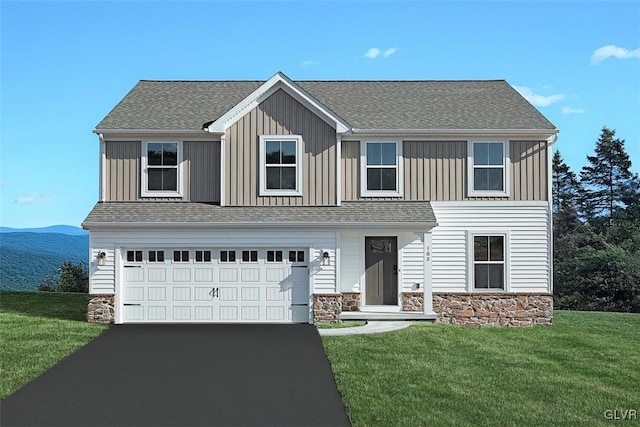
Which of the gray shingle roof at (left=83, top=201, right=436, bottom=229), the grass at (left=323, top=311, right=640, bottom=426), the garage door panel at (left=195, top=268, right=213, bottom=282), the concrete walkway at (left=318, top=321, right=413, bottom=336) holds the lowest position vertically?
the grass at (left=323, top=311, right=640, bottom=426)

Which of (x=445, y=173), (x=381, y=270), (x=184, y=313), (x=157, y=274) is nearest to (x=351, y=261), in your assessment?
(x=381, y=270)

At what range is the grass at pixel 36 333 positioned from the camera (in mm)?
12984

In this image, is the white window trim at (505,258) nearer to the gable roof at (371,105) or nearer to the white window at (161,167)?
the gable roof at (371,105)

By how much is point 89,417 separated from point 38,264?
4370cm

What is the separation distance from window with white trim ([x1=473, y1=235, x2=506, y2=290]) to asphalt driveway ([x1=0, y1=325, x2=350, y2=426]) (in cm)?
641

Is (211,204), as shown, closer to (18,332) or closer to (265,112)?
(265,112)

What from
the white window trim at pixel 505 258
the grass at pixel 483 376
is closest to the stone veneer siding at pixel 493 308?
the white window trim at pixel 505 258

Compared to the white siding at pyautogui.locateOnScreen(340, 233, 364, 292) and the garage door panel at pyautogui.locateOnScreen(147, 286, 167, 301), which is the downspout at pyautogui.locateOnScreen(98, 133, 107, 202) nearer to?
the garage door panel at pyautogui.locateOnScreen(147, 286, 167, 301)

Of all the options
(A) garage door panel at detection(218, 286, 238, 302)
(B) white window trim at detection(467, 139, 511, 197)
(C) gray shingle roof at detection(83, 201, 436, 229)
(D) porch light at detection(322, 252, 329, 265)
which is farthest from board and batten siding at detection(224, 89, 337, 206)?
(B) white window trim at detection(467, 139, 511, 197)

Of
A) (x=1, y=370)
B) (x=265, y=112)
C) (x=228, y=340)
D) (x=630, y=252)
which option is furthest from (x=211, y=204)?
(x=630, y=252)

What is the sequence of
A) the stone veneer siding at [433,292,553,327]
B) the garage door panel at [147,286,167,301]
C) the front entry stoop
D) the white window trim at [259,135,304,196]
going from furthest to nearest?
the stone veneer siding at [433,292,553,327]
the white window trim at [259,135,304,196]
the garage door panel at [147,286,167,301]
the front entry stoop

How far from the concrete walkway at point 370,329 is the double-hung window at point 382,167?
4.22m

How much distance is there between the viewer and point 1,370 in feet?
42.4

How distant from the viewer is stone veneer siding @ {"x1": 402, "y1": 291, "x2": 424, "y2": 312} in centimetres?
2050
